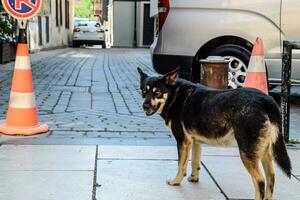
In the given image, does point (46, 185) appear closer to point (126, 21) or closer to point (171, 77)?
point (171, 77)

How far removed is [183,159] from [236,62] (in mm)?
3922

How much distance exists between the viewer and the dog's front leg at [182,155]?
401 cm

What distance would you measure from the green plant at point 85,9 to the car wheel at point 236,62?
80313 mm

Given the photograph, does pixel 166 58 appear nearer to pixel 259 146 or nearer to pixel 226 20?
pixel 226 20

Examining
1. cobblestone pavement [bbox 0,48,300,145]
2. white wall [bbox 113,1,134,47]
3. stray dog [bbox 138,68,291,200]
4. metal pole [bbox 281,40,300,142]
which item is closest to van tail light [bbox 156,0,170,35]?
cobblestone pavement [bbox 0,48,300,145]

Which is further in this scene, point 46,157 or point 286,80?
point 286,80

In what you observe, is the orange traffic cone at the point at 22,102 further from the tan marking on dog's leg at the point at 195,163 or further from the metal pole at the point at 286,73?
the metal pole at the point at 286,73

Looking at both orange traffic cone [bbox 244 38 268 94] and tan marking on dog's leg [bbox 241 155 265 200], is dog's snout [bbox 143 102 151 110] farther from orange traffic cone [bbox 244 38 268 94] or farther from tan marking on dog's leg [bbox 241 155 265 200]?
orange traffic cone [bbox 244 38 268 94]

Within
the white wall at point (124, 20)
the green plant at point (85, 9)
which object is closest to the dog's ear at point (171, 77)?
the white wall at point (124, 20)

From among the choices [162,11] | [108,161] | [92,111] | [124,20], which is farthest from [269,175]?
[124,20]

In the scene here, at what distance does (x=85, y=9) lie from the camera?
293ft

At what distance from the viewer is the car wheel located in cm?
768

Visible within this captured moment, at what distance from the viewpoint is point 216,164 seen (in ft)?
15.6

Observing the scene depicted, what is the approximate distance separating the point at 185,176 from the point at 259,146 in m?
1.06
